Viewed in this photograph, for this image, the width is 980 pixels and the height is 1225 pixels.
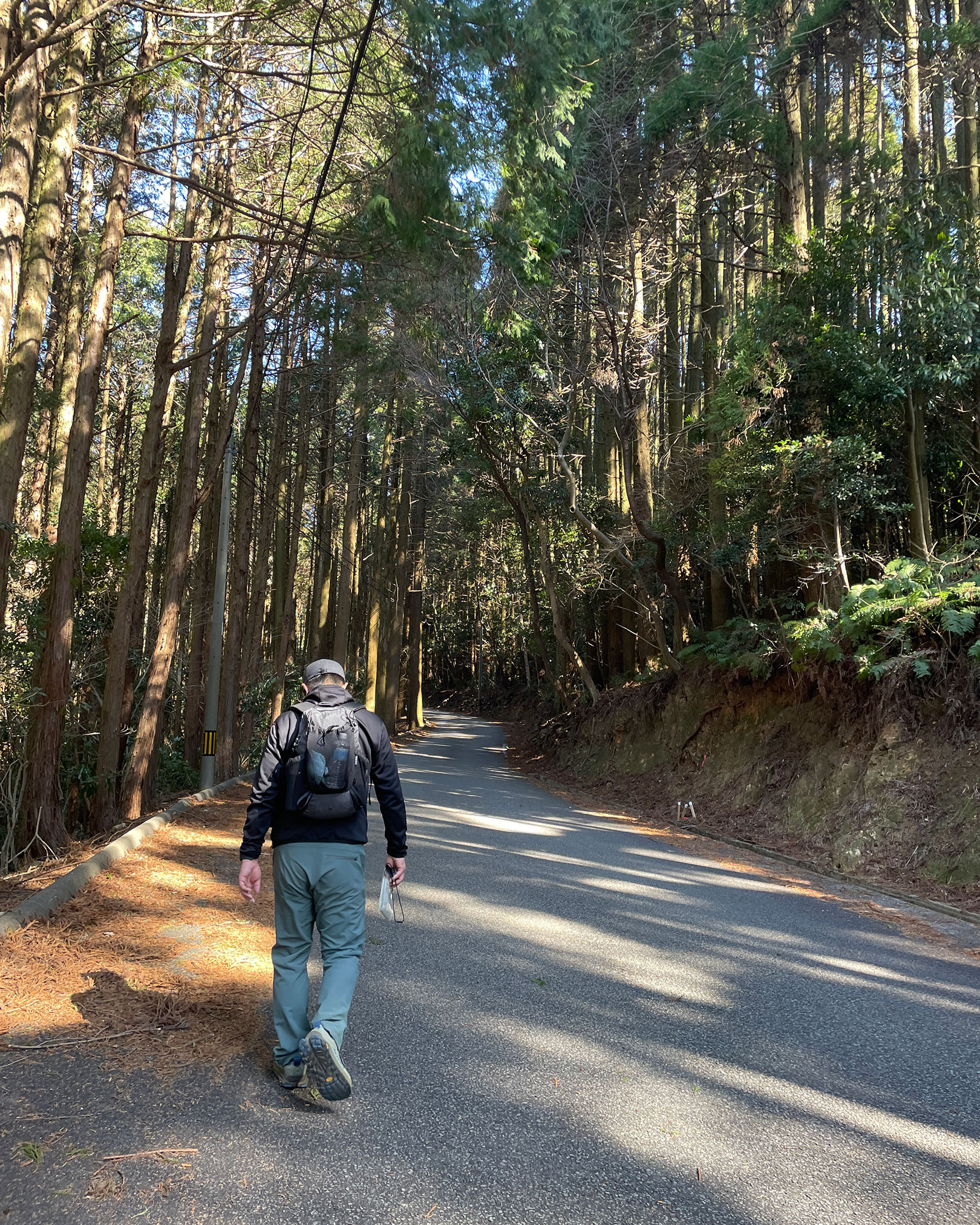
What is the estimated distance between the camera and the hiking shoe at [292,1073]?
363 cm

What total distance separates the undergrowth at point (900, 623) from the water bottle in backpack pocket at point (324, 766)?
8.02 metres

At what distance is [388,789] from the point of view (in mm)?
4016

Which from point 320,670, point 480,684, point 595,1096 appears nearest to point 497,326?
point 320,670

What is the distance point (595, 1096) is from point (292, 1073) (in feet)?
4.29

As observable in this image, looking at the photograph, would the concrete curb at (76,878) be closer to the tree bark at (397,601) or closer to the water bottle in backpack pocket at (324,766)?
the water bottle in backpack pocket at (324,766)

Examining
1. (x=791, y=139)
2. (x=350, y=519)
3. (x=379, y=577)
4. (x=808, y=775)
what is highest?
(x=791, y=139)

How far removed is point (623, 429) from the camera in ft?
57.6

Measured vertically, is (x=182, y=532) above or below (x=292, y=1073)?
above

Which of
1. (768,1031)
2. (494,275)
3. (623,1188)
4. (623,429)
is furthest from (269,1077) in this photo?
(623,429)

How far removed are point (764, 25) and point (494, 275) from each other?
6916 mm

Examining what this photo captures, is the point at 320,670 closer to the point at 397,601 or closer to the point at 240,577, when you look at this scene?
the point at 240,577

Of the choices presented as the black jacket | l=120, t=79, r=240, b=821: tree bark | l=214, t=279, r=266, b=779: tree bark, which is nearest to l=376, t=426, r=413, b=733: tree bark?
l=214, t=279, r=266, b=779: tree bark

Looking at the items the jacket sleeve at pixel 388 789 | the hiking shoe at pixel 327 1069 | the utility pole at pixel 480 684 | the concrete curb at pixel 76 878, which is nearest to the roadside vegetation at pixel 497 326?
the concrete curb at pixel 76 878

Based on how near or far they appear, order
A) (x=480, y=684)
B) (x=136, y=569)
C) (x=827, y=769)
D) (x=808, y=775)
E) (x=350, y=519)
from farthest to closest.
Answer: (x=480, y=684)
(x=350, y=519)
(x=808, y=775)
(x=827, y=769)
(x=136, y=569)
